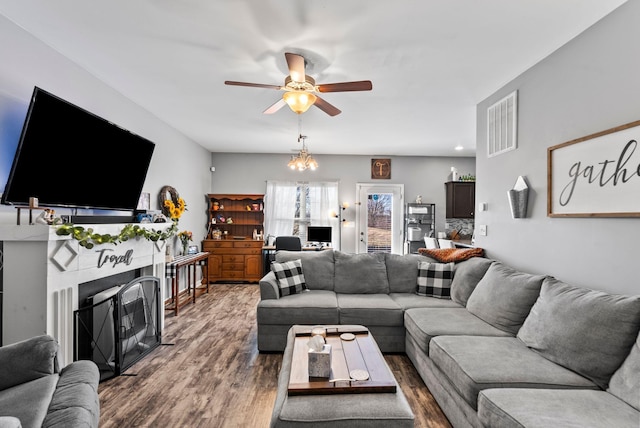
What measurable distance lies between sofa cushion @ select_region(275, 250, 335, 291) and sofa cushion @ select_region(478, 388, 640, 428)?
7.12ft

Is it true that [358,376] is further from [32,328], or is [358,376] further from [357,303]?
[32,328]

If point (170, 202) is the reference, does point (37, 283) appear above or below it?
below

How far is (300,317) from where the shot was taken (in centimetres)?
299

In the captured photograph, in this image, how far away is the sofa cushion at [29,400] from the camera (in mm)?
1262

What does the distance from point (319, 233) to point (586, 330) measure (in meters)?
4.84

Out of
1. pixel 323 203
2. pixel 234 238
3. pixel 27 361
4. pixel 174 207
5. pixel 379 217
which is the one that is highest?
pixel 323 203

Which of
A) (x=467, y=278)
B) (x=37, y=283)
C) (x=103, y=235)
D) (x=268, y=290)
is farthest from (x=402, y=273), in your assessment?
(x=37, y=283)

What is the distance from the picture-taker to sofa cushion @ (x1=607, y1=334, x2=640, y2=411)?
4.72ft

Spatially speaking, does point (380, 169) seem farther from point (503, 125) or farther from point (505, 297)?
point (505, 297)

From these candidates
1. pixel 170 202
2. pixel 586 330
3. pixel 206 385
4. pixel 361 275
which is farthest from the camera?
pixel 170 202

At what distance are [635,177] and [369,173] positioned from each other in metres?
5.01

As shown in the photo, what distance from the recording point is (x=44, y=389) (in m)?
1.43

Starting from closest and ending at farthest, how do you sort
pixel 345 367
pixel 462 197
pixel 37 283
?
pixel 345 367 → pixel 37 283 → pixel 462 197

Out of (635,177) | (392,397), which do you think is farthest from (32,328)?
(635,177)
